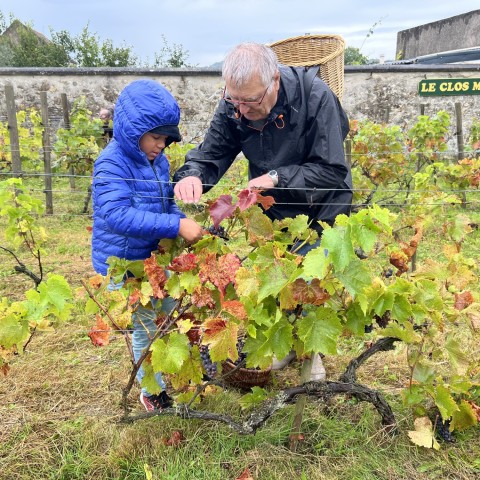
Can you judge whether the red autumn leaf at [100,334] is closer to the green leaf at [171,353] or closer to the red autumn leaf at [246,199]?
the green leaf at [171,353]

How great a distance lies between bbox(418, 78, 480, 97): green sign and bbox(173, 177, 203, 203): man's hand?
6533 mm

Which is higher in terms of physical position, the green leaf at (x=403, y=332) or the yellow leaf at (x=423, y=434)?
the green leaf at (x=403, y=332)

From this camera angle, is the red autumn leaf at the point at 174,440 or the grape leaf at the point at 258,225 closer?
the grape leaf at the point at 258,225

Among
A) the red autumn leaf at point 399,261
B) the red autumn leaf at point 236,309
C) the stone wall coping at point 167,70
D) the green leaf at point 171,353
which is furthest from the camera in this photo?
the stone wall coping at point 167,70

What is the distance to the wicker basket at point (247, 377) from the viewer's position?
2612 mm

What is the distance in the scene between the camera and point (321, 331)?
5.39 feet

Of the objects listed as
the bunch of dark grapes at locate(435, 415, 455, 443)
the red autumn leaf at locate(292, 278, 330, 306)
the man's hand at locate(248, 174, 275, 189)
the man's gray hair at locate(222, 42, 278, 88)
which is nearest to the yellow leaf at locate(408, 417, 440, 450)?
the bunch of dark grapes at locate(435, 415, 455, 443)

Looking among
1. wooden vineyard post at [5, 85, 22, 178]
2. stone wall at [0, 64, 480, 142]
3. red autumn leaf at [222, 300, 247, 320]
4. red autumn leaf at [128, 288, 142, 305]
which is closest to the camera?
red autumn leaf at [222, 300, 247, 320]

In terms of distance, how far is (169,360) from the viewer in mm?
1713

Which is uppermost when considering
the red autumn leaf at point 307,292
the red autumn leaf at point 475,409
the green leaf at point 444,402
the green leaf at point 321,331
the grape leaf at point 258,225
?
the grape leaf at point 258,225

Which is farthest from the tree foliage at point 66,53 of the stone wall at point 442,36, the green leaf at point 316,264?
the green leaf at point 316,264

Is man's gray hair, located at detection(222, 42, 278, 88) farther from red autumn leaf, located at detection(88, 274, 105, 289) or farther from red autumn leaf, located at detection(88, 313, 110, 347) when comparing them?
red autumn leaf, located at detection(88, 313, 110, 347)

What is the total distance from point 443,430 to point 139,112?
185cm

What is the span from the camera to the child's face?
2.09m
